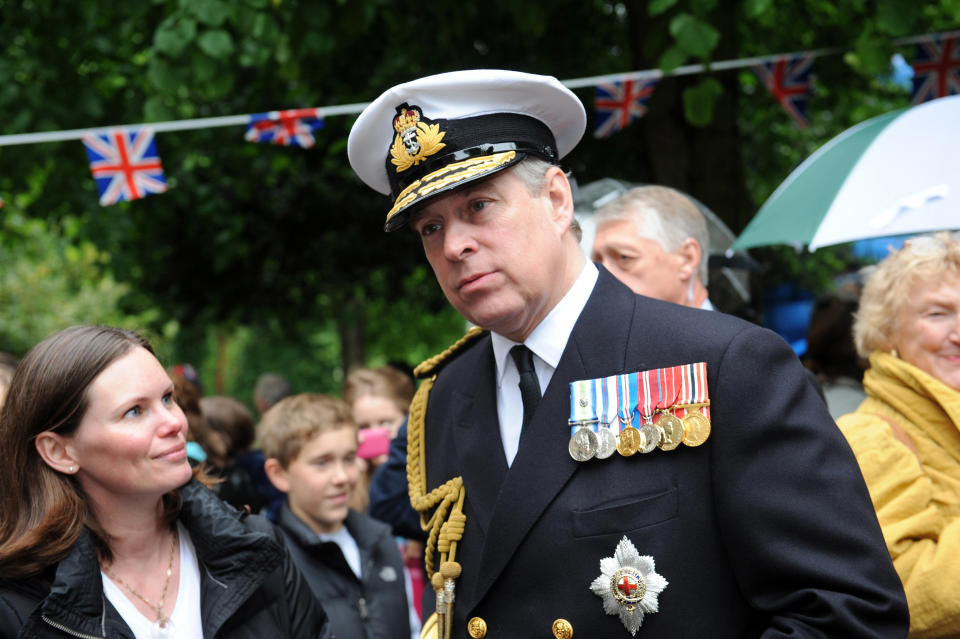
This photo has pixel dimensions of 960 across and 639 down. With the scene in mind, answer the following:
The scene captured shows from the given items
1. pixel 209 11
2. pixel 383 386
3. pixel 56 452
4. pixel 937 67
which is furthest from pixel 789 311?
pixel 56 452

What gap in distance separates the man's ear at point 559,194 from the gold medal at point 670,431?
486 millimetres

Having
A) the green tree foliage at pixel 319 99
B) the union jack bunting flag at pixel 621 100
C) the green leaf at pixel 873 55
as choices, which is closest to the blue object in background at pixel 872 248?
the green tree foliage at pixel 319 99

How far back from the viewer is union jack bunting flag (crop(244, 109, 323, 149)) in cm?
576

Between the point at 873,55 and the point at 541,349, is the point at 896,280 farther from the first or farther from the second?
the point at 873,55

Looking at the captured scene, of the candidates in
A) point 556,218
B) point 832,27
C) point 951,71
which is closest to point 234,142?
point 832,27

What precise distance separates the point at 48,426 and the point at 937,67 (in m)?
5.03

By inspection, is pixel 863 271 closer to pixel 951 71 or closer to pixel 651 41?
pixel 651 41

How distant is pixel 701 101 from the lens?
512cm

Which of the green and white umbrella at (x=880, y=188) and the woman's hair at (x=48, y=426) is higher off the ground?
the green and white umbrella at (x=880, y=188)

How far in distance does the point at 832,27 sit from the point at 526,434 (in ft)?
19.0

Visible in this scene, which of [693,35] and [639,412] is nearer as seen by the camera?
[639,412]

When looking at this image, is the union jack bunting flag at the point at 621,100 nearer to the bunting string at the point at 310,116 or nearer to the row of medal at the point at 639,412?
the bunting string at the point at 310,116

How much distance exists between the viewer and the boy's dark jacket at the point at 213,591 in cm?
228

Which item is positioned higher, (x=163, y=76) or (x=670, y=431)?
(x=163, y=76)
